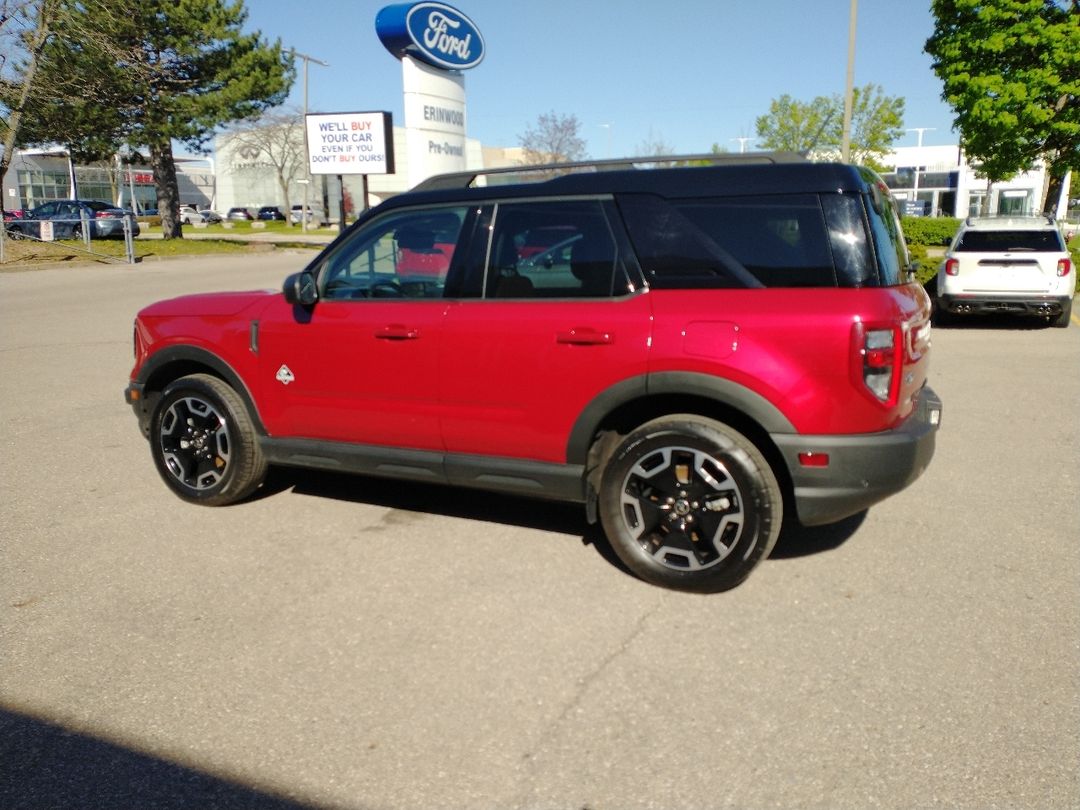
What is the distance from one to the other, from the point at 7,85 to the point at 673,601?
27.0 m

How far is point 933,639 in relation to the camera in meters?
3.60

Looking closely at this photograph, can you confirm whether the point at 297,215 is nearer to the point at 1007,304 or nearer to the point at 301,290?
the point at 1007,304

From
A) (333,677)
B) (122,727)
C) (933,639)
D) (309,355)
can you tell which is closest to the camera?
(122,727)

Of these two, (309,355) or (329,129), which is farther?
(329,129)

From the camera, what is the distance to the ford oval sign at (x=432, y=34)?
1794 centimetres

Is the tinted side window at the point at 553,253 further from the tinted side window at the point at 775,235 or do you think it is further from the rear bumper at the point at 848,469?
the rear bumper at the point at 848,469

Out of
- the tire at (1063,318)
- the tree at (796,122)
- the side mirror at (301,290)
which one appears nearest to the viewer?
the side mirror at (301,290)

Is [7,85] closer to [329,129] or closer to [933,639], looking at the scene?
[329,129]

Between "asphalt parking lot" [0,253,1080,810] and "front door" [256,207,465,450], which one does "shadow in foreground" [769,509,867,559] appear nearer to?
"asphalt parking lot" [0,253,1080,810]

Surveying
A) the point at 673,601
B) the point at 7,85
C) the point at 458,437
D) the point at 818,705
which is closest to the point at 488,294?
the point at 458,437

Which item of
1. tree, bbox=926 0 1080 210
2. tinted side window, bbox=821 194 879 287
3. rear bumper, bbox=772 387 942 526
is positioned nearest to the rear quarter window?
tinted side window, bbox=821 194 879 287

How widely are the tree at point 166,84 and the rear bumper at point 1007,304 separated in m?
26.2

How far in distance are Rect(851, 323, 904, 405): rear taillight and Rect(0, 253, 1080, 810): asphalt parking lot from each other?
3.13 feet

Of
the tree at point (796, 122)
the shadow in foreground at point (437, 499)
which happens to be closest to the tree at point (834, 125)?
the tree at point (796, 122)
